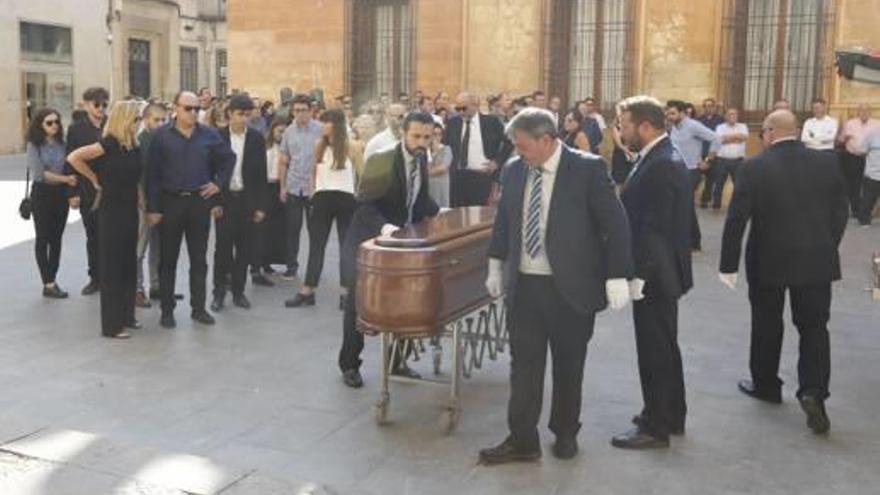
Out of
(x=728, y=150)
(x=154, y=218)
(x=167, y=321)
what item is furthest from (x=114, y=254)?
(x=728, y=150)

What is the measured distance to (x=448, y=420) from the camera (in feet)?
17.1

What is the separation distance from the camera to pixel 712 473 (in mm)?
4703

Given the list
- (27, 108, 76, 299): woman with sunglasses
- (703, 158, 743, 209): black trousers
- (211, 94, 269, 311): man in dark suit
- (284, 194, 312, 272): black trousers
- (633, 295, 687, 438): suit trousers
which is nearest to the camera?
(633, 295, 687, 438): suit trousers

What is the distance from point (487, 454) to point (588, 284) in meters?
0.96

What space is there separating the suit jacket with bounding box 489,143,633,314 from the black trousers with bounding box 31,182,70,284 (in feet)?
17.8

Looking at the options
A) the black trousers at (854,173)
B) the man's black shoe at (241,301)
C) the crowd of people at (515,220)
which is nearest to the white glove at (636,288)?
the crowd of people at (515,220)

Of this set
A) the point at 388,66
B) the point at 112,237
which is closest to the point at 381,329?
the point at 112,237

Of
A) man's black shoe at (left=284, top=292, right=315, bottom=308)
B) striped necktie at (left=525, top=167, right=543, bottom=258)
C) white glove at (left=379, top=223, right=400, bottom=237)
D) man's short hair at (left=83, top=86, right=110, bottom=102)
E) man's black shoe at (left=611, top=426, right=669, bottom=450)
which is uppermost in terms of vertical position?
man's short hair at (left=83, top=86, right=110, bottom=102)

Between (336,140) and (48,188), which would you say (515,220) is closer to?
(336,140)

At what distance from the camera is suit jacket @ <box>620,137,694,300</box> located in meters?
4.96

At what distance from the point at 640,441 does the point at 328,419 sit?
167 centimetres

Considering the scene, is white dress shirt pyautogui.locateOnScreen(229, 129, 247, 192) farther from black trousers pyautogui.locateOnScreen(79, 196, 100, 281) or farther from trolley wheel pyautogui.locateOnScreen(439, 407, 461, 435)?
trolley wheel pyautogui.locateOnScreen(439, 407, 461, 435)

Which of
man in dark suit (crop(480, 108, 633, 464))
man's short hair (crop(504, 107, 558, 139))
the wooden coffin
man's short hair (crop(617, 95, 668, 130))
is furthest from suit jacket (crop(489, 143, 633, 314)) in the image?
the wooden coffin

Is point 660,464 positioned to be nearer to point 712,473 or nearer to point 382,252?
point 712,473
